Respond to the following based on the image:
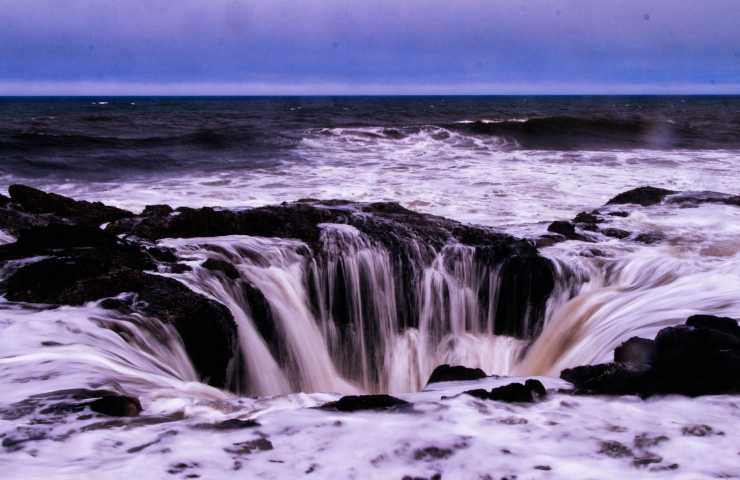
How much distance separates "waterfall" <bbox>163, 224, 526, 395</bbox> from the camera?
20.4 ft

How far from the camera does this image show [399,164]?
2150 cm

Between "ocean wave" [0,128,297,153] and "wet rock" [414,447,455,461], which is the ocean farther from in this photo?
"ocean wave" [0,128,297,153]

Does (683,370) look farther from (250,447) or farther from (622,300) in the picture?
(622,300)

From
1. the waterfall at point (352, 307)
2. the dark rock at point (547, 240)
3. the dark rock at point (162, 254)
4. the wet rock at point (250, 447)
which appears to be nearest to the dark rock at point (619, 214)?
the dark rock at point (547, 240)

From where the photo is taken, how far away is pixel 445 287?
7.36m

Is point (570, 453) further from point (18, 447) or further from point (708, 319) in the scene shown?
point (18, 447)

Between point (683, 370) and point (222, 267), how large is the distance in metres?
3.74

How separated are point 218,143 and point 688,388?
2521 centimetres

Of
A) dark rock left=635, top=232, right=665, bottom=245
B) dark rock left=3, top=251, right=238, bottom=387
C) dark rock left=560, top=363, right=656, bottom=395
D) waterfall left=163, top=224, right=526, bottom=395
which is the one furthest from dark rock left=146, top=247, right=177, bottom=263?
dark rock left=635, top=232, right=665, bottom=245

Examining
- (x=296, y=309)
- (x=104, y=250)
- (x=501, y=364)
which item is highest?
(x=104, y=250)

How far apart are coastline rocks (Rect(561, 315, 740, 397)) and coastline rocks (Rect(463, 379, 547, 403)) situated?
27 centimetres

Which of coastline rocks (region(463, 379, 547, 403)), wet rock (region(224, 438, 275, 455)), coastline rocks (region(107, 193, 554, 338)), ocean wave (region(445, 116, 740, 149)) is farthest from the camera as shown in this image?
ocean wave (region(445, 116, 740, 149))

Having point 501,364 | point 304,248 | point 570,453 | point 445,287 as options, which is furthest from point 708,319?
point 304,248

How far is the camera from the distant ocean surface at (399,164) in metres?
14.9
